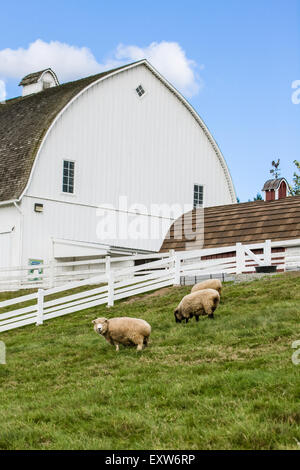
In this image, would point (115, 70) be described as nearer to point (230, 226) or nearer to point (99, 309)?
point (230, 226)

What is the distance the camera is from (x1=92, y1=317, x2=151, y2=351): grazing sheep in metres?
12.0

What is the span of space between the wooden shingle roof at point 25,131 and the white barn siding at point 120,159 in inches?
17.2

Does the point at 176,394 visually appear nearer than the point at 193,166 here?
Yes

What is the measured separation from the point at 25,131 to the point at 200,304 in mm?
17077

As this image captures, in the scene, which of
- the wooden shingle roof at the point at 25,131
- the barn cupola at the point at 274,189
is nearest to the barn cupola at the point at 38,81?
the wooden shingle roof at the point at 25,131

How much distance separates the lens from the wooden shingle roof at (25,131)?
90.6 ft

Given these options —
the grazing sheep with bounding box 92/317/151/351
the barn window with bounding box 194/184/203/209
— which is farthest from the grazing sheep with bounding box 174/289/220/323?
the barn window with bounding box 194/184/203/209

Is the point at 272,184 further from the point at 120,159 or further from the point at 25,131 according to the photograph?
the point at 25,131

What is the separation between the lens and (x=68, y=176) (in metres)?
29.4

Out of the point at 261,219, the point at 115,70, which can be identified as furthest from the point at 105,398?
the point at 115,70

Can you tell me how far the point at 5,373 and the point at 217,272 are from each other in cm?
968

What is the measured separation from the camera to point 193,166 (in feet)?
108

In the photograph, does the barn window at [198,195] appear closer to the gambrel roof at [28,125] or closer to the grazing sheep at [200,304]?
the gambrel roof at [28,125]

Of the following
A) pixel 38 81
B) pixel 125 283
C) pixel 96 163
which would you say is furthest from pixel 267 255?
pixel 38 81
